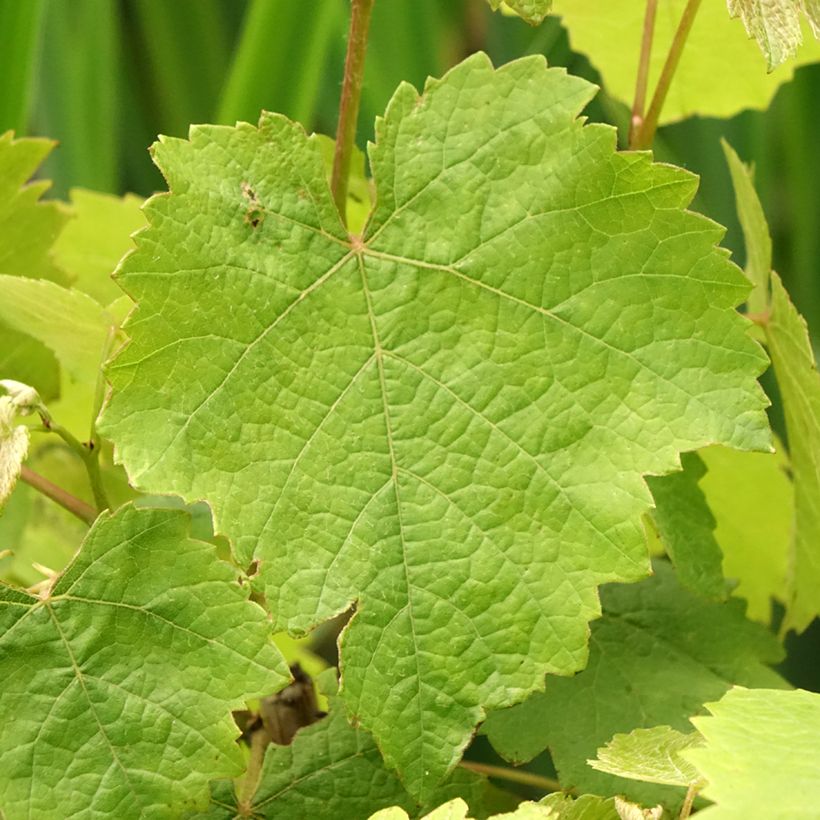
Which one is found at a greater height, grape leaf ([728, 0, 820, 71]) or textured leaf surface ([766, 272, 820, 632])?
grape leaf ([728, 0, 820, 71])

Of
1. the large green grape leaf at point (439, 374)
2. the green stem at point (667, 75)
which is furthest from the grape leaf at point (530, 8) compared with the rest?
the green stem at point (667, 75)

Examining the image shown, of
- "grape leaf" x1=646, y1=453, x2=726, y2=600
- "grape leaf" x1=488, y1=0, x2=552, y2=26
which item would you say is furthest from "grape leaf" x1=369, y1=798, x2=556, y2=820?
"grape leaf" x1=488, y1=0, x2=552, y2=26

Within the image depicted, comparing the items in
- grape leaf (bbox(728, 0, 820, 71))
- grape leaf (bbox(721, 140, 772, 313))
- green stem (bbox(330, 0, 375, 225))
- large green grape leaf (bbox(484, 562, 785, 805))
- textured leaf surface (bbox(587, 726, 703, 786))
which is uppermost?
grape leaf (bbox(728, 0, 820, 71))

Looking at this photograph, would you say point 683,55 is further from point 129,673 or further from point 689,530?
point 129,673

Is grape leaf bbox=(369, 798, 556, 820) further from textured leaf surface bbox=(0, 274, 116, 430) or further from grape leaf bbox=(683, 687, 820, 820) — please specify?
textured leaf surface bbox=(0, 274, 116, 430)

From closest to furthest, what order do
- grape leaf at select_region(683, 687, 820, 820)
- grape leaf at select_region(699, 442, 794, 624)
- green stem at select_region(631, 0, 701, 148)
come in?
grape leaf at select_region(683, 687, 820, 820) → green stem at select_region(631, 0, 701, 148) → grape leaf at select_region(699, 442, 794, 624)

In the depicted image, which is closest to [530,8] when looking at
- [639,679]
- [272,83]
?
[639,679]

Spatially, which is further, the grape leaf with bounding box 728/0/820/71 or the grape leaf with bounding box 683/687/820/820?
the grape leaf with bounding box 728/0/820/71
